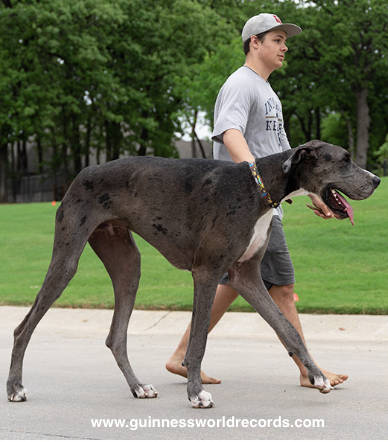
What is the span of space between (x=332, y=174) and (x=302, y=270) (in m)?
6.67

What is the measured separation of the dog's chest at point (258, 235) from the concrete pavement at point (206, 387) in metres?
0.98

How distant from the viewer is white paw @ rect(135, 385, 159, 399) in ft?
15.5

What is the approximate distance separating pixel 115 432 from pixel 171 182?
5.20 feet

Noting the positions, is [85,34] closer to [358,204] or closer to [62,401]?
[358,204]

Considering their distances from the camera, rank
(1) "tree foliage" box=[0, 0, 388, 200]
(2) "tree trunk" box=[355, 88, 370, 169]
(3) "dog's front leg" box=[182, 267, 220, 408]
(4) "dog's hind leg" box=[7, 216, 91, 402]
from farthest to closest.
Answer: (2) "tree trunk" box=[355, 88, 370, 169]
(1) "tree foliage" box=[0, 0, 388, 200]
(4) "dog's hind leg" box=[7, 216, 91, 402]
(3) "dog's front leg" box=[182, 267, 220, 408]

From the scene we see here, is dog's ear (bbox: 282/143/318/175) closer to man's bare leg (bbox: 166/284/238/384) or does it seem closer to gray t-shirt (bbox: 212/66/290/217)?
gray t-shirt (bbox: 212/66/290/217)

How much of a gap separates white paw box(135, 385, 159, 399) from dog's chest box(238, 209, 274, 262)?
1.11 metres

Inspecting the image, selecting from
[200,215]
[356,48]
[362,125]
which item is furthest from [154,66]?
[200,215]

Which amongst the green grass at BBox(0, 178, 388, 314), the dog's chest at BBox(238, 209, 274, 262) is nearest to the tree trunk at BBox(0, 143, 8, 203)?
the green grass at BBox(0, 178, 388, 314)

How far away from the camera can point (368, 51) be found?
4275 cm

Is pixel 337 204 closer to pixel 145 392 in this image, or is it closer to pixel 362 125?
pixel 145 392

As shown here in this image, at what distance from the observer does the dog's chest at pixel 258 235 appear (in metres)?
4.38

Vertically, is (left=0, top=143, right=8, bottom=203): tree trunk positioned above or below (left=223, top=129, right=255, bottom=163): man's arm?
below

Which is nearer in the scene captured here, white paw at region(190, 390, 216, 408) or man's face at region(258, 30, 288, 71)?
white paw at region(190, 390, 216, 408)
